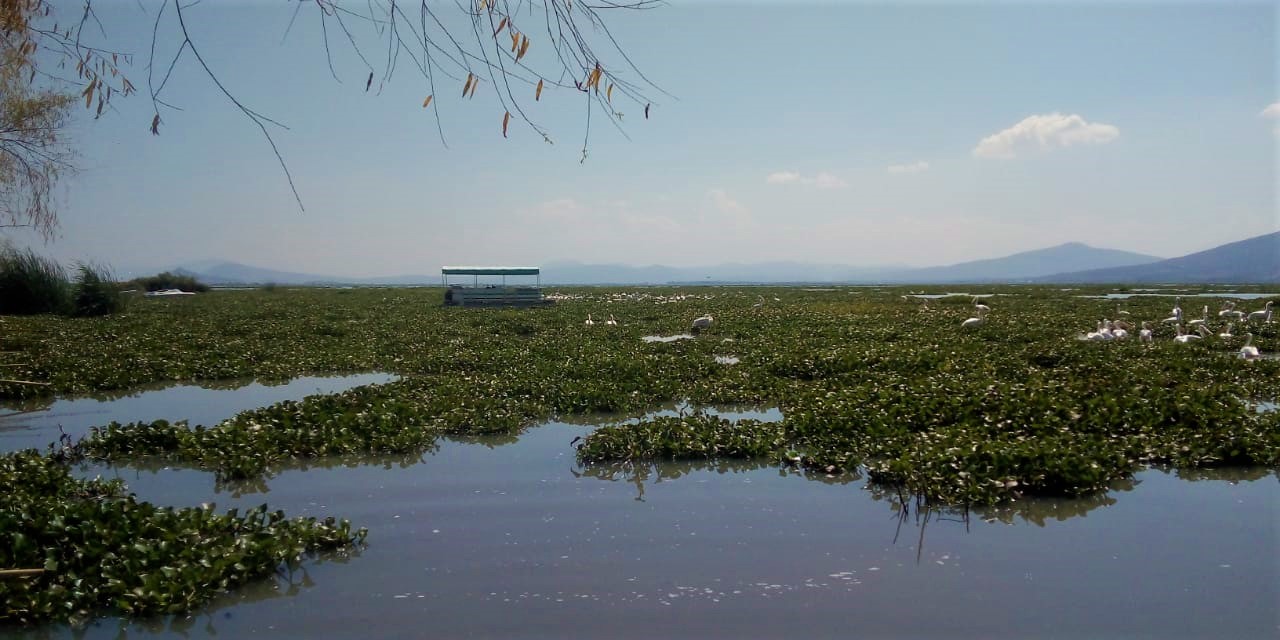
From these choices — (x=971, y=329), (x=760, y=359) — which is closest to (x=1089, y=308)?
(x=971, y=329)

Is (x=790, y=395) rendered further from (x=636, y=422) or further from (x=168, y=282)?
(x=168, y=282)

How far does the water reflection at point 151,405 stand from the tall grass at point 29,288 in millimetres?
21556

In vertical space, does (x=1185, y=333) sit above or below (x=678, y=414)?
above

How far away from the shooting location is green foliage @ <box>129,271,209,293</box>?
6244 cm

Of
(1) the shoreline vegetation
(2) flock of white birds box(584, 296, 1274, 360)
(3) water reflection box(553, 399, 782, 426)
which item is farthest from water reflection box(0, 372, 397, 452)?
(2) flock of white birds box(584, 296, 1274, 360)

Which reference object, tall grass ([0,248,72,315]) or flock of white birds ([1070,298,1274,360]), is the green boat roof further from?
flock of white birds ([1070,298,1274,360])

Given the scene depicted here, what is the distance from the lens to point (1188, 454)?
7992mm

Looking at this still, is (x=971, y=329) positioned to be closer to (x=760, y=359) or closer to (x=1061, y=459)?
(x=760, y=359)

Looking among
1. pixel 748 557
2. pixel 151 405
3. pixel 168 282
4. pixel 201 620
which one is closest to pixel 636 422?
pixel 748 557

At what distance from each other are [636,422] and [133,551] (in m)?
6.40

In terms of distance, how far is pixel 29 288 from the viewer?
97.2 ft

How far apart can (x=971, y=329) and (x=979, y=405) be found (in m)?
11.8

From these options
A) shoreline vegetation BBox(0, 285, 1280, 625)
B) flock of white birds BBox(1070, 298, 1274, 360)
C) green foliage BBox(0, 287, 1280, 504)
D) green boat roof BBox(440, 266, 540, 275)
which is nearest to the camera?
shoreline vegetation BBox(0, 285, 1280, 625)

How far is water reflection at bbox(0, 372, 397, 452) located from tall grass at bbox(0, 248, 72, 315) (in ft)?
70.7
